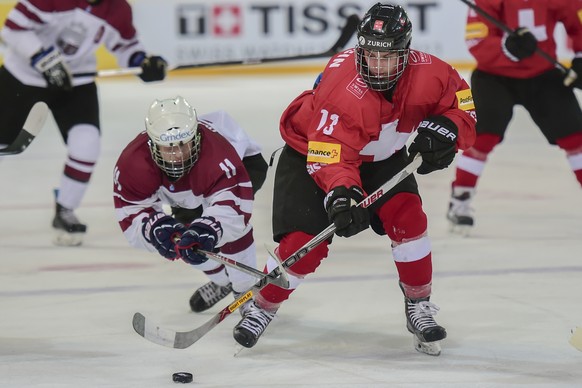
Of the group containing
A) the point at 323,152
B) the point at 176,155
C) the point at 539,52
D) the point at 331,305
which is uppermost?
the point at 323,152

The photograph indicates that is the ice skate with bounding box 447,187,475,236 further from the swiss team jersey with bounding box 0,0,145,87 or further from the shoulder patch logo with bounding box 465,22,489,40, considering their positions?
the swiss team jersey with bounding box 0,0,145,87

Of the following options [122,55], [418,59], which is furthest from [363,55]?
[122,55]

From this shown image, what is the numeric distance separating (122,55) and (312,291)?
5.54ft

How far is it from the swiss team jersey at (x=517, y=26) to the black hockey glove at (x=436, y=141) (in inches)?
72.7

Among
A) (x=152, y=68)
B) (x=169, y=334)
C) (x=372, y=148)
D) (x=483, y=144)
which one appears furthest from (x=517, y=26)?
(x=169, y=334)

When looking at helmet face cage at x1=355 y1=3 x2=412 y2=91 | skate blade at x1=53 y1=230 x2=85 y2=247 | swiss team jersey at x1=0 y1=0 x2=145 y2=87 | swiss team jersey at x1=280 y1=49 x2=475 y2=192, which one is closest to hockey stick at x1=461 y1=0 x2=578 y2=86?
swiss team jersey at x1=0 y1=0 x2=145 y2=87

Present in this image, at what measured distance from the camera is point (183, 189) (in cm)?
364

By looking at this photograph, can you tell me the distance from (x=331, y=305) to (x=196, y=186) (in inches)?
28.1

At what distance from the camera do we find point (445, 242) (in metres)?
5.00

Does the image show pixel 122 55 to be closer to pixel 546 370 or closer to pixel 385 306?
pixel 385 306

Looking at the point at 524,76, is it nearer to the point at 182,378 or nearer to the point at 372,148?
the point at 372,148

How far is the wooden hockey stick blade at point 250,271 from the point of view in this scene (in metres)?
3.37

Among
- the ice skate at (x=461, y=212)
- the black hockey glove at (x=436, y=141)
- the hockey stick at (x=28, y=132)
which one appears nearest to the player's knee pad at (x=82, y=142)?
the hockey stick at (x=28, y=132)

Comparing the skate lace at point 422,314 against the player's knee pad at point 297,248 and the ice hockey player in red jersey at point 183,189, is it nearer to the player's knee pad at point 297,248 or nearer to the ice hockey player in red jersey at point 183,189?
the player's knee pad at point 297,248
